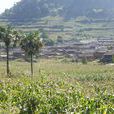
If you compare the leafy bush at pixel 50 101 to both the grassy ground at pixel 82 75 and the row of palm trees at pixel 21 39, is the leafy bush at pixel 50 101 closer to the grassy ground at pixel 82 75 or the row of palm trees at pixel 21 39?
the grassy ground at pixel 82 75

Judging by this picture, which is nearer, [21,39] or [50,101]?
[50,101]

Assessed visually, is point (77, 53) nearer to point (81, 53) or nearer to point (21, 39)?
point (81, 53)

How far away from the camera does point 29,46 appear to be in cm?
7850

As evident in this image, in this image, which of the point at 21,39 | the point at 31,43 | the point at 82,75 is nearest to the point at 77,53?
the point at 21,39

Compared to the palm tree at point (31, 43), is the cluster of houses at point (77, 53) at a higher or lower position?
lower

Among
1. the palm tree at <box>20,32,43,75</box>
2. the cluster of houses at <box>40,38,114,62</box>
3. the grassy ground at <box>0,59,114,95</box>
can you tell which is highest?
the palm tree at <box>20,32,43,75</box>

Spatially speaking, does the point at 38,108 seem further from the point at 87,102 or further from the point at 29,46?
the point at 29,46

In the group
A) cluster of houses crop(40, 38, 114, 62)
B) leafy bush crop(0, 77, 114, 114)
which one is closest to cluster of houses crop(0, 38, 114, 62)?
cluster of houses crop(40, 38, 114, 62)

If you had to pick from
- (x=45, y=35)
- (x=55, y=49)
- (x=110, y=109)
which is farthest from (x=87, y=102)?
(x=45, y=35)

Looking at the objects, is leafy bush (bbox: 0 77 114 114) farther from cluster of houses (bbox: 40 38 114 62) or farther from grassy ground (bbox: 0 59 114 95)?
cluster of houses (bbox: 40 38 114 62)

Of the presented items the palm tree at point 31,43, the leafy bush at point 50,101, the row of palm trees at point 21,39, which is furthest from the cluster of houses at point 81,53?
the leafy bush at point 50,101

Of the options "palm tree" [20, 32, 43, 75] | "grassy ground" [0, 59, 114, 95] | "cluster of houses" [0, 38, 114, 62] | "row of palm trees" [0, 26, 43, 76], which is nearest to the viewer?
"grassy ground" [0, 59, 114, 95]

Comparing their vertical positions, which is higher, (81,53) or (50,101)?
(50,101)

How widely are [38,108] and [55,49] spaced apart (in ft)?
424
